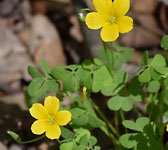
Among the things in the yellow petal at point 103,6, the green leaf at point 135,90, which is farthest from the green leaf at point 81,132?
the yellow petal at point 103,6

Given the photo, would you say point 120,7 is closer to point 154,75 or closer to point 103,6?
point 103,6

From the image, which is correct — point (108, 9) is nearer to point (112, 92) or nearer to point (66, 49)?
point (112, 92)

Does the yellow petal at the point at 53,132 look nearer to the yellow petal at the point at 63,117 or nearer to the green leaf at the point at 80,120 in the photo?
the yellow petal at the point at 63,117

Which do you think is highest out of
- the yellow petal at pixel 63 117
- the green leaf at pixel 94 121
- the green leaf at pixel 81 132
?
the yellow petal at pixel 63 117

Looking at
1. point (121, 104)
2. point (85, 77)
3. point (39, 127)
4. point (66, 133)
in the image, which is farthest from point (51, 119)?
point (121, 104)

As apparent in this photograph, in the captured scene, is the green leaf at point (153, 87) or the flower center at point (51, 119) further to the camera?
the green leaf at point (153, 87)
